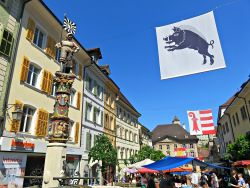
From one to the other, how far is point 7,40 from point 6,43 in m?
0.22

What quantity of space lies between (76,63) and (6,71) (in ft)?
30.2

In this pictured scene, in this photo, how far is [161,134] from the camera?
281ft

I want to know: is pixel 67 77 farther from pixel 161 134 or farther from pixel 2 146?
pixel 161 134

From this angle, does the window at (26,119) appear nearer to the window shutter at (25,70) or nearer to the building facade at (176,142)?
the window shutter at (25,70)

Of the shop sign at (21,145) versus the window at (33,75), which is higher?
the window at (33,75)

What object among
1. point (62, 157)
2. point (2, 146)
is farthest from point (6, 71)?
point (62, 157)

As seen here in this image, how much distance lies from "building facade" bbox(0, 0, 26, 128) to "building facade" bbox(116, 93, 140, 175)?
68.0 ft

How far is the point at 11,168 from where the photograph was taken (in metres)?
13.0

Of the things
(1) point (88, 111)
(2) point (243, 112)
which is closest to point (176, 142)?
(2) point (243, 112)

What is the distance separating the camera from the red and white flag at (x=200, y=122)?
1611 cm

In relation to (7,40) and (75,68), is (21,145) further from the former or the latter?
(75,68)

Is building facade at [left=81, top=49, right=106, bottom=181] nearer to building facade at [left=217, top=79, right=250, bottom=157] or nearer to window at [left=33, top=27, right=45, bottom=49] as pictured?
window at [left=33, top=27, right=45, bottom=49]

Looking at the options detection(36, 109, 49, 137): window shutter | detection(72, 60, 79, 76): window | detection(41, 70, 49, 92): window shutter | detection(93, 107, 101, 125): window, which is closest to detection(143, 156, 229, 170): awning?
detection(36, 109, 49, 137): window shutter

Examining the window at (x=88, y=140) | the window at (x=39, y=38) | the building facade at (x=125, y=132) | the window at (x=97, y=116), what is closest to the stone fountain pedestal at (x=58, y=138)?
the window at (x=39, y=38)
